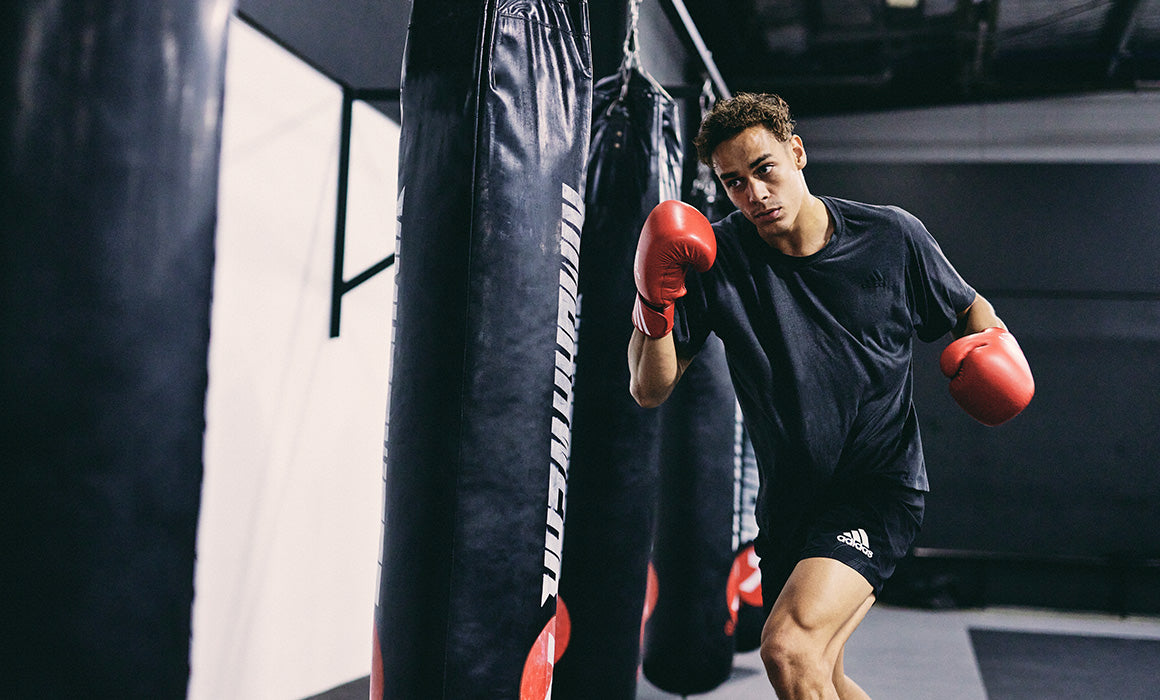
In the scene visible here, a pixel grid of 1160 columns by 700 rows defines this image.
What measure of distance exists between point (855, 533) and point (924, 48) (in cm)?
492

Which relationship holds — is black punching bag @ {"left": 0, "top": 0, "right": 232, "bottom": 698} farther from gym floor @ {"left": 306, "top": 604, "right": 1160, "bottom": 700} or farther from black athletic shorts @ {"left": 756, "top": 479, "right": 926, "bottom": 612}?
gym floor @ {"left": 306, "top": 604, "right": 1160, "bottom": 700}

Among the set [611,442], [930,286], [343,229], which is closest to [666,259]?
[930,286]

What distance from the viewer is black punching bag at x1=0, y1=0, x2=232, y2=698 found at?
0.77 metres

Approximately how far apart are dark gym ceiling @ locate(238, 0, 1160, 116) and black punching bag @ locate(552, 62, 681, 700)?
3.10 meters

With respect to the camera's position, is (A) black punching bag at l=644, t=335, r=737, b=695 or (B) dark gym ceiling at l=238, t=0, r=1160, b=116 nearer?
(A) black punching bag at l=644, t=335, r=737, b=695

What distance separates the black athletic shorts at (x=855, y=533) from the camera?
173 cm

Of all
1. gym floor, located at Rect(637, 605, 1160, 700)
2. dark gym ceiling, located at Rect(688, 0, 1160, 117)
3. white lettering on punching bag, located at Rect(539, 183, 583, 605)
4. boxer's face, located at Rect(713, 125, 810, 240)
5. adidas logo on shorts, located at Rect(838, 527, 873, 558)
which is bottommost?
gym floor, located at Rect(637, 605, 1160, 700)

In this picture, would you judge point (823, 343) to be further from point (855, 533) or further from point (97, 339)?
point (97, 339)

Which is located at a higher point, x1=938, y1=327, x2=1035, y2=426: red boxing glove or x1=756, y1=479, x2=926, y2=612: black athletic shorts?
x1=938, y1=327, x2=1035, y2=426: red boxing glove

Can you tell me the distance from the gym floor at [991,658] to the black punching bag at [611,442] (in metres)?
1.13

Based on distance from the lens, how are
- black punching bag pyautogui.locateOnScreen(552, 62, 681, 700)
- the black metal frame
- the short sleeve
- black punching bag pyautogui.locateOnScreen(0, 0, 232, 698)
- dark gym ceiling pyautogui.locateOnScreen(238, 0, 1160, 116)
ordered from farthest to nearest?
dark gym ceiling pyautogui.locateOnScreen(238, 0, 1160, 116), the black metal frame, black punching bag pyautogui.locateOnScreen(552, 62, 681, 700), the short sleeve, black punching bag pyautogui.locateOnScreen(0, 0, 232, 698)

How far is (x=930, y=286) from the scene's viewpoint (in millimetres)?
1947

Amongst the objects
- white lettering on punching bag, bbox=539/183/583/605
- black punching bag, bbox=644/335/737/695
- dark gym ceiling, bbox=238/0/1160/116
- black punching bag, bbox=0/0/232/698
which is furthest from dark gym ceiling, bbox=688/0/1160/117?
black punching bag, bbox=0/0/232/698

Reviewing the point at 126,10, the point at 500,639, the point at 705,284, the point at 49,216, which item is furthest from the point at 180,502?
the point at 705,284
